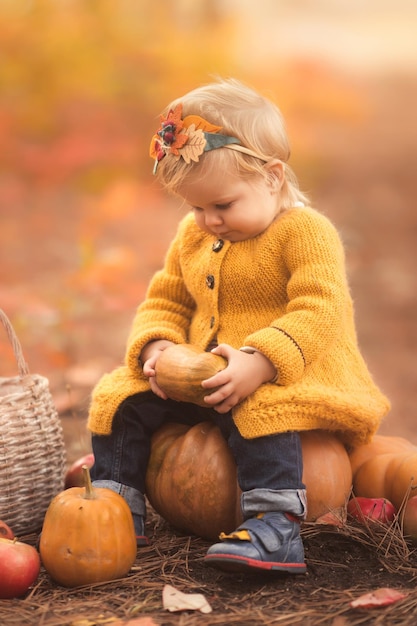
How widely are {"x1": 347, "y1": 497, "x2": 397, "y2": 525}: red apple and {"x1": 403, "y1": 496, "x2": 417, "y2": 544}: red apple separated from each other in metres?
0.05

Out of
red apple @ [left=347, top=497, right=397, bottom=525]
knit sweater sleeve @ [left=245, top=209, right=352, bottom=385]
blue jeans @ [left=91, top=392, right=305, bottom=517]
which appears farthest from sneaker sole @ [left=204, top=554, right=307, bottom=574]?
knit sweater sleeve @ [left=245, top=209, right=352, bottom=385]

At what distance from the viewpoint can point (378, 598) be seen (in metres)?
1.99

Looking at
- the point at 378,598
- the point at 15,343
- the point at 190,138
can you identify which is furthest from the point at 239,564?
the point at 190,138

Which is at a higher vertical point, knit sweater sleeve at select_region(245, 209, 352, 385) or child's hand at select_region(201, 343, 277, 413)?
knit sweater sleeve at select_region(245, 209, 352, 385)

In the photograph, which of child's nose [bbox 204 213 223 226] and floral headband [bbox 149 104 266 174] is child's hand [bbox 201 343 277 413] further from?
floral headband [bbox 149 104 266 174]

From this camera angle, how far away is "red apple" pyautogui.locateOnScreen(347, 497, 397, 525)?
7.91 feet

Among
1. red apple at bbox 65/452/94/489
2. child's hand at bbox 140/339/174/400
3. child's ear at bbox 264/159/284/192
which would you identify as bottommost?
red apple at bbox 65/452/94/489

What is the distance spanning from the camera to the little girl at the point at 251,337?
2266 mm

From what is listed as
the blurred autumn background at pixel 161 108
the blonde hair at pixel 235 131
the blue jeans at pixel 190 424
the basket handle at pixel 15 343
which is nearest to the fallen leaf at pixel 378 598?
the blue jeans at pixel 190 424

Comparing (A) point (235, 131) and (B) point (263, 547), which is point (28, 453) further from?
(A) point (235, 131)

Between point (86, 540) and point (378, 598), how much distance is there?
2.40 feet

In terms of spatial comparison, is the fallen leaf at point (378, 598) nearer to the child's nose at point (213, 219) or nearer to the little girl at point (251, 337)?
the little girl at point (251, 337)

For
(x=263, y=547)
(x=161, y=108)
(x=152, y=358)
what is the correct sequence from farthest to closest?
(x=161, y=108)
(x=152, y=358)
(x=263, y=547)

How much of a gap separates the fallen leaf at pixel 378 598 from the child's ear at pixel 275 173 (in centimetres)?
113
